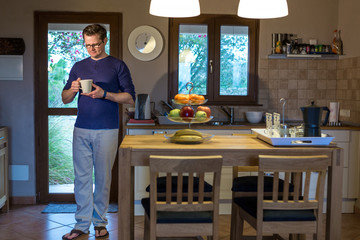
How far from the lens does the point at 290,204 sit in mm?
2656

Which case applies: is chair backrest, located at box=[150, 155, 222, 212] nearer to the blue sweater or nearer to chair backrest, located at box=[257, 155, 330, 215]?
chair backrest, located at box=[257, 155, 330, 215]

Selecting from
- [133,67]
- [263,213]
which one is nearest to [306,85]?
[133,67]

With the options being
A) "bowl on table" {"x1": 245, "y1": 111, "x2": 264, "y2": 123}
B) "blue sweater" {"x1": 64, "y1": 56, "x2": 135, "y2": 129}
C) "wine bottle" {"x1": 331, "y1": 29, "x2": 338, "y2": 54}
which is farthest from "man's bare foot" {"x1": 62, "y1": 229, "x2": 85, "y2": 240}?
"wine bottle" {"x1": 331, "y1": 29, "x2": 338, "y2": 54}

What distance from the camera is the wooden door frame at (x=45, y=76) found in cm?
504

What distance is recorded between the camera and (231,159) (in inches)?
109

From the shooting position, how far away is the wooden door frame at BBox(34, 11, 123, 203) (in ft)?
16.5

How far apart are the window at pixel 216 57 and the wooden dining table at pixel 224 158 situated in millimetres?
2337

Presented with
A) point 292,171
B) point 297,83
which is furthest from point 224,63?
point 292,171

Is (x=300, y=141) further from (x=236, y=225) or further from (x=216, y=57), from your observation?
(x=216, y=57)

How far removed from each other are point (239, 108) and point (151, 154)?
8.78 feet

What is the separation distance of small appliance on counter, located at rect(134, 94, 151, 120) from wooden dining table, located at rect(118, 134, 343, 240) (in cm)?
182

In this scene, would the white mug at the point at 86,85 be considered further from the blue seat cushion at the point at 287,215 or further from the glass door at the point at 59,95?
the glass door at the point at 59,95

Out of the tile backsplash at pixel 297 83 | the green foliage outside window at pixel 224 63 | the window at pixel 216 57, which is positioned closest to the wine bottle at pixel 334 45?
the tile backsplash at pixel 297 83

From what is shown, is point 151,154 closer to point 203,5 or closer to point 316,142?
point 316,142
